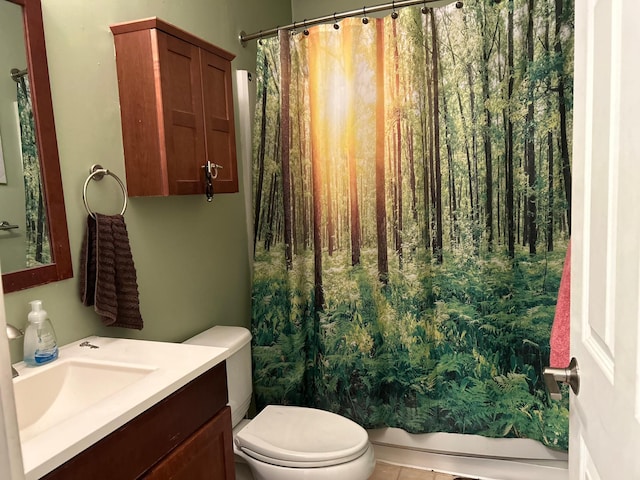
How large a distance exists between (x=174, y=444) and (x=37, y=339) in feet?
1.48

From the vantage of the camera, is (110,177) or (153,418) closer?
(153,418)

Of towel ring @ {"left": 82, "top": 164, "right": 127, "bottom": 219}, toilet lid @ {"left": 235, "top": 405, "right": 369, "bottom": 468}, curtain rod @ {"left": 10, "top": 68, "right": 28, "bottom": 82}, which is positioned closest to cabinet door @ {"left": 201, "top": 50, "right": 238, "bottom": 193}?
towel ring @ {"left": 82, "top": 164, "right": 127, "bottom": 219}

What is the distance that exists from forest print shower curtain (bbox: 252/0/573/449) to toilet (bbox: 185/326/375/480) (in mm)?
381

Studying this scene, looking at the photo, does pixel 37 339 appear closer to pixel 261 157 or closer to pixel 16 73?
pixel 16 73

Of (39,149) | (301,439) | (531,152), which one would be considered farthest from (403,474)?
(39,149)

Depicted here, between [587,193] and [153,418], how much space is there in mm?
1000

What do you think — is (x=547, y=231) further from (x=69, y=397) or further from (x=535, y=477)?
(x=69, y=397)

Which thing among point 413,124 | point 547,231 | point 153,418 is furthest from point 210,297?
point 547,231

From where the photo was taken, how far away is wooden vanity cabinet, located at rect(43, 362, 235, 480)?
3.13ft

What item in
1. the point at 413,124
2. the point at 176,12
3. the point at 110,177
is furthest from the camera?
the point at 413,124

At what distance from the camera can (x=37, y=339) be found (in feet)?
4.08

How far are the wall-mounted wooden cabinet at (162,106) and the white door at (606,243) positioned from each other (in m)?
1.14

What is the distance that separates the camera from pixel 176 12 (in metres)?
1.86

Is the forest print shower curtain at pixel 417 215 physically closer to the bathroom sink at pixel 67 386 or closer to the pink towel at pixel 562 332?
the pink towel at pixel 562 332
